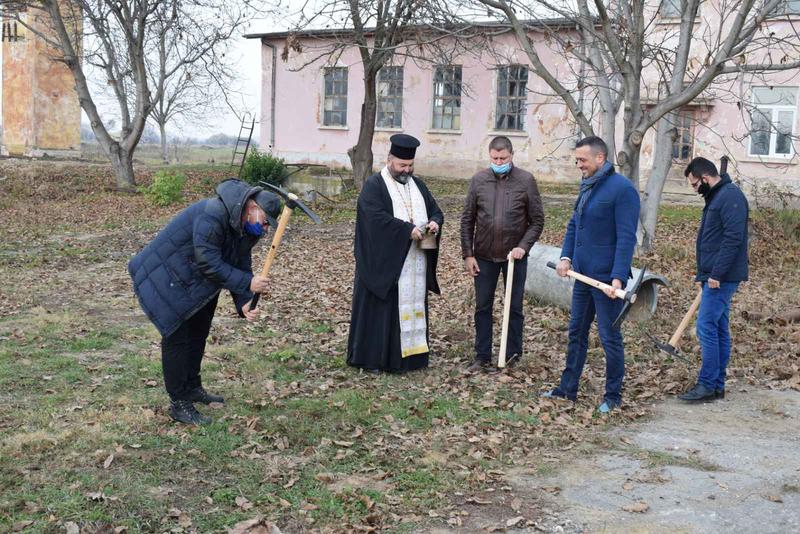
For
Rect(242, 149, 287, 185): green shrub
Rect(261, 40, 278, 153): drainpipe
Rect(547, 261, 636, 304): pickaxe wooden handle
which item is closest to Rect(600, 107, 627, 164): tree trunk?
Rect(547, 261, 636, 304): pickaxe wooden handle

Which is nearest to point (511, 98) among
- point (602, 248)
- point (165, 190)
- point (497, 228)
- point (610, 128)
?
point (165, 190)

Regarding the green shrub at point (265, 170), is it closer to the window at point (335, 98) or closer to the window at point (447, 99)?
the window at point (447, 99)

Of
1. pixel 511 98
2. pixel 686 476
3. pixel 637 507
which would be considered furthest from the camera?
pixel 511 98

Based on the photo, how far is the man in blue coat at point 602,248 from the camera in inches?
236

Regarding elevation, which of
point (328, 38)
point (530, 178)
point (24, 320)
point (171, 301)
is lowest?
point (24, 320)

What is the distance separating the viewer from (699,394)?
676cm

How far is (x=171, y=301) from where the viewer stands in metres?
5.34

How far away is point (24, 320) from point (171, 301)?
3.95 meters

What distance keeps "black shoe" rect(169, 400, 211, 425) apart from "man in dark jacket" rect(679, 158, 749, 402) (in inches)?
147

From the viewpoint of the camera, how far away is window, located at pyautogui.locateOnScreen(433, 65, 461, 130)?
27.2 m

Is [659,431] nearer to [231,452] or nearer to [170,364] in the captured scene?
[231,452]

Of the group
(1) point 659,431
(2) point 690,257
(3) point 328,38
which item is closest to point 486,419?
(1) point 659,431

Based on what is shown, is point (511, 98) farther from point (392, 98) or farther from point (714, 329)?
point (714, 329)

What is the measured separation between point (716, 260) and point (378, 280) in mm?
2697
